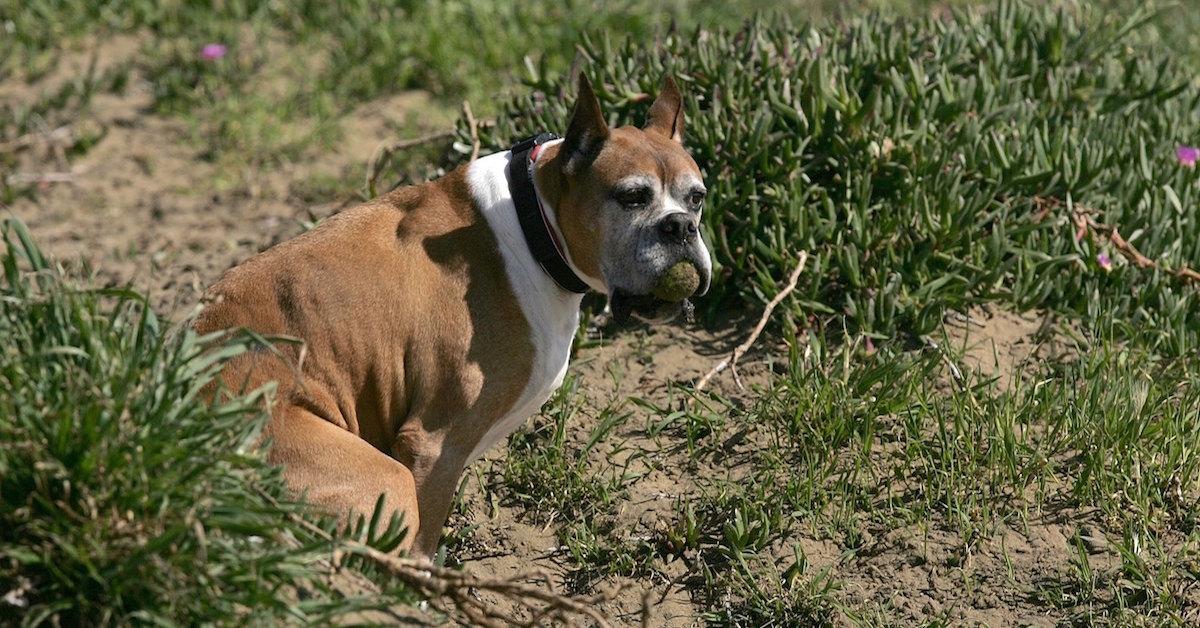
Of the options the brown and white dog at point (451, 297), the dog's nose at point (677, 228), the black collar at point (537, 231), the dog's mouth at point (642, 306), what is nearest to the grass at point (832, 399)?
the brown and white dog at point (451, 297)

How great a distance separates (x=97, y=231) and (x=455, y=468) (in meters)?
3.71

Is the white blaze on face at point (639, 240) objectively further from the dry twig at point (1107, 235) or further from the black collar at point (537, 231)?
the dry twig at point (1107, 235)

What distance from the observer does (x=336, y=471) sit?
4.28 m

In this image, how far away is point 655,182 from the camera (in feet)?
15.4

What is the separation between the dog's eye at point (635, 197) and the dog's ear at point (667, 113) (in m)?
0.53

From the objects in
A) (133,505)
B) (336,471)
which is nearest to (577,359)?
(336,471)

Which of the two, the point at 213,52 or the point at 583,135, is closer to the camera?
the point at 583,135

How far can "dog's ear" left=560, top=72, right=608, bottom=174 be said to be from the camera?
183 inches

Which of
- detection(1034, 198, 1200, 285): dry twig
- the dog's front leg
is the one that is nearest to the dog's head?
the dog's front leg

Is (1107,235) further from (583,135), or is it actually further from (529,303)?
(529,303)

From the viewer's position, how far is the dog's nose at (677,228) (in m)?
4.59

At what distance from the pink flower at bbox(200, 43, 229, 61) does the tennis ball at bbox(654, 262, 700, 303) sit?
4.53m

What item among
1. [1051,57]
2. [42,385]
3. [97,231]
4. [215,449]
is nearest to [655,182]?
[215,449]

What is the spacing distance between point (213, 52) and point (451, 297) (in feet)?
13.9
